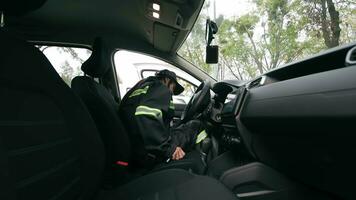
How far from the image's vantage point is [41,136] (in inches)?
27.8

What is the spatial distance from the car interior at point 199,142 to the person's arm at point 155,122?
0.12 m

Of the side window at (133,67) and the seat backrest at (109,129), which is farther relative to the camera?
the side window at (133,67)

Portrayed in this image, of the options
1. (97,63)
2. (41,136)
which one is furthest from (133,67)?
(41,136)

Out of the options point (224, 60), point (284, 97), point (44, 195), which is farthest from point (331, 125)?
point (224, 60)

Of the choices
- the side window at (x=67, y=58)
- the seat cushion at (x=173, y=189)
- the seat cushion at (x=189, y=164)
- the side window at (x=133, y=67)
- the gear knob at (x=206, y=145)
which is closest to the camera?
the seat cushion at (x=173, y=189)

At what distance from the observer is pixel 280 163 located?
46.3 inches

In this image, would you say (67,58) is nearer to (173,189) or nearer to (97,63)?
(97,63)

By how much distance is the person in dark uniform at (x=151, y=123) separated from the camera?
161cm

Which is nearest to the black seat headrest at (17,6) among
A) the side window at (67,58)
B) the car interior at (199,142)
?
the car interior at (199,142)

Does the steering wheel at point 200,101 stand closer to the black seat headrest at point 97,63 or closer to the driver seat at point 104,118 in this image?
the driver seat at point 104,118

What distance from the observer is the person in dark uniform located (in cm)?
161

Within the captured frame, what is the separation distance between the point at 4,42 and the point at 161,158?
1171 mm

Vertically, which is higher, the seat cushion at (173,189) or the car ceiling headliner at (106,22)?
the car ceiling headliner at (106,22)

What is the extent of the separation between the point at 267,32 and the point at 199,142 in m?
0.88
